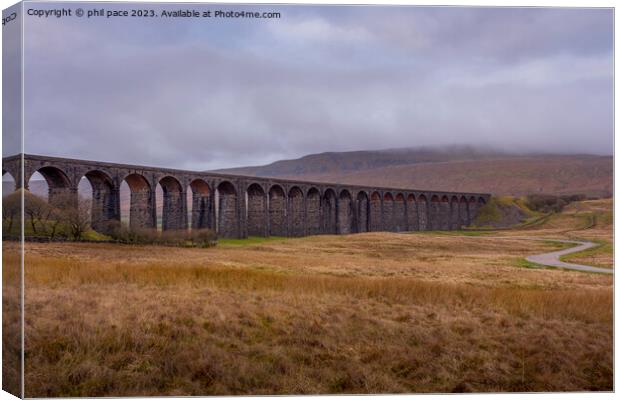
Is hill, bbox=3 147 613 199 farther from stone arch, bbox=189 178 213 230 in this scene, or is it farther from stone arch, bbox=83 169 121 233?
stone arch, bbox=189 178 213 230

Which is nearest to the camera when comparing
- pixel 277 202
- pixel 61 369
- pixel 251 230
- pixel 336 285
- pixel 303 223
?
pixel 61 369

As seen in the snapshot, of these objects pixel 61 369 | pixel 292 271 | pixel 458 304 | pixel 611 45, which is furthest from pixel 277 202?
pixel 611 45

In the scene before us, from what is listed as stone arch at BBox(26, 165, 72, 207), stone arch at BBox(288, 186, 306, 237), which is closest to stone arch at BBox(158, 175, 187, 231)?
stone arch at BBox(26, 165, 72, 207)

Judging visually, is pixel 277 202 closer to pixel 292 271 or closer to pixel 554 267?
pixel 292 271

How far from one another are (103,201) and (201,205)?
2053 mm

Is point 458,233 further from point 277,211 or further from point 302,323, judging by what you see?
point 302,323

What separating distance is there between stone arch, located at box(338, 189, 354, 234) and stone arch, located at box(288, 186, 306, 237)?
90 cm

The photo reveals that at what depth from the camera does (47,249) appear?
7.16 m

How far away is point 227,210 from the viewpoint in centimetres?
1013

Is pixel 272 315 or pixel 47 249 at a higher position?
pixel 47 249

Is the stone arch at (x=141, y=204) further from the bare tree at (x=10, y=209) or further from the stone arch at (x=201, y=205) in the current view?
the bare tree at (x=10, y=209)

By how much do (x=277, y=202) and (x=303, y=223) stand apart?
1.08m

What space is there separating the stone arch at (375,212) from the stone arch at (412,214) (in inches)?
24.8

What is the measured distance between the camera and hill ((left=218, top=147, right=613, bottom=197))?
818 cm
